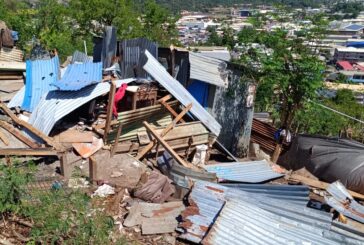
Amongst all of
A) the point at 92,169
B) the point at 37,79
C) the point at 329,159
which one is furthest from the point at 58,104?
the point at 329,159

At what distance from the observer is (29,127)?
289 inches

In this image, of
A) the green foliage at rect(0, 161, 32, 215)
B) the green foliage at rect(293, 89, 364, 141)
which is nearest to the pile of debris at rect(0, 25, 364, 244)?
the green foliage at rect(0, 161, 32, 215)

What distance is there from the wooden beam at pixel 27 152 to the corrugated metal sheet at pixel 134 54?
3.52 m

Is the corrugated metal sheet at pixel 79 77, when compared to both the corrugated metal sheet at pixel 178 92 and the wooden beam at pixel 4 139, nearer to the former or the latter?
the corrugated metal sheet at pixel 178 92

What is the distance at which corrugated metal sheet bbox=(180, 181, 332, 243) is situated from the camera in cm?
536

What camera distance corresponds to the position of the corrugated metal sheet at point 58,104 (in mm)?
7535

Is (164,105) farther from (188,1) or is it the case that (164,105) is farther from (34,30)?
(188,1)

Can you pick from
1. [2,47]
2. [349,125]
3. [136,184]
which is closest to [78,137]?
[136,184]

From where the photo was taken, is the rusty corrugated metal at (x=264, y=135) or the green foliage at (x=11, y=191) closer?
the green foliage at (x=11, y=191)

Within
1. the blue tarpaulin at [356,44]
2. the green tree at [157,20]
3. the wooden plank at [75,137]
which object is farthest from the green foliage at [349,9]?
the wooden plank at [75,137]

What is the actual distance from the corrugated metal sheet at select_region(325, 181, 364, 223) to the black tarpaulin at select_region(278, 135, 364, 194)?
106 cm

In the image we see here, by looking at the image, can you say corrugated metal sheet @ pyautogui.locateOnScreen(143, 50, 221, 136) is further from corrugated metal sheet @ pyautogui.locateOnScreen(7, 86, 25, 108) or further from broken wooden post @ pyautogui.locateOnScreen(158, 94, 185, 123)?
corrugated metal sheet @ pyautogui.locateOnScreen(7, 86, 25, 108)

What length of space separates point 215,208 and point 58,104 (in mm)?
3825

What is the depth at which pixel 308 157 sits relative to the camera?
348 inches
